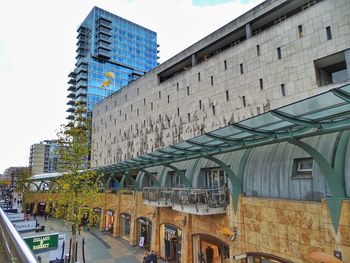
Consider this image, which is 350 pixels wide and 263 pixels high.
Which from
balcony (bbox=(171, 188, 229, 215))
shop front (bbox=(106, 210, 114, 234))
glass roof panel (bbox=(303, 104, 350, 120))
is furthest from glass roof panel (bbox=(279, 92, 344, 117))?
shop front (bbox=(106, 210, 114, 234))

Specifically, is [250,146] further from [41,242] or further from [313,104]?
[41,242]

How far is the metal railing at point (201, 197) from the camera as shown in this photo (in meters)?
13.9

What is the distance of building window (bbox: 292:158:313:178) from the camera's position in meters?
11.4

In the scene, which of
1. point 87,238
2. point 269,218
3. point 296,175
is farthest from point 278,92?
point 87,238

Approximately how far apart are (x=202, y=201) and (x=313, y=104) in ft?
31.8

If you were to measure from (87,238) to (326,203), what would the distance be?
28.6m

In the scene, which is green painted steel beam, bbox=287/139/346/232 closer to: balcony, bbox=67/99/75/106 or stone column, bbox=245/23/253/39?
stone column, bbox=245/23/253/39

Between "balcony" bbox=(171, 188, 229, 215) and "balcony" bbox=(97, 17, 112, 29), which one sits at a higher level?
"balcony" bbox=(97, 17, 112, 29)

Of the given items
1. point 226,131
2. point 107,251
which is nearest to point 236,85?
point 226,131

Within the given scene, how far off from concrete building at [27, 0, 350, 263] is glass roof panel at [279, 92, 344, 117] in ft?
0.09

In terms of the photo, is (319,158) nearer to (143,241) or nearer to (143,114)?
(143,241)

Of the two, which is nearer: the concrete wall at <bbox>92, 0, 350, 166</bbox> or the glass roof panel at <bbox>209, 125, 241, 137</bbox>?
the glass roof panel at <bbox>209, 125, 241, 137</bbox>

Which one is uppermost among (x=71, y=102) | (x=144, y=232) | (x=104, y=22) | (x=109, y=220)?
(x=104, y=22)

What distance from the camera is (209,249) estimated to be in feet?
51.9
